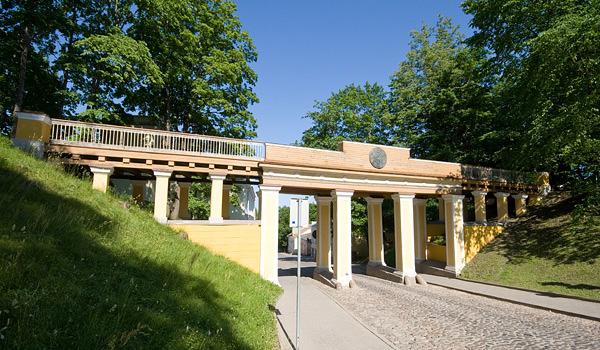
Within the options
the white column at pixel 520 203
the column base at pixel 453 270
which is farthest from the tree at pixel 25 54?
the white column at pixel 520 203

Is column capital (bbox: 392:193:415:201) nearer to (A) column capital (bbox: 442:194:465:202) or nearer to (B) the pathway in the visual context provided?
(A) column capital (bbox: 442:194:465:202)

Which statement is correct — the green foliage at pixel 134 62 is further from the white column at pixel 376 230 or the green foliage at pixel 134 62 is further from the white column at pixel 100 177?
the white column at pixel 376 230

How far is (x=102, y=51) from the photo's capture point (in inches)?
674

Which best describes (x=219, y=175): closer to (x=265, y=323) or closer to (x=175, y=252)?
(x=175, y=252)

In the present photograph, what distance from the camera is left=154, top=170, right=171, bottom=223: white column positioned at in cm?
1405

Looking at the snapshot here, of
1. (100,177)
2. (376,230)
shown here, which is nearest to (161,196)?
(100,177)

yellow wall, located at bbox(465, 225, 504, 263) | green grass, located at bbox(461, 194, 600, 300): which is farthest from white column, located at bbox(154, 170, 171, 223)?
yellow wall, located at bbox(465, 225, 504, 263)

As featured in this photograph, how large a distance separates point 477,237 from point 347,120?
14.1m

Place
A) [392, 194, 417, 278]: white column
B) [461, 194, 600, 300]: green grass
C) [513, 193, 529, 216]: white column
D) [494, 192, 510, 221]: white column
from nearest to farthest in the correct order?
[461, 194, 600, 300]: green grass
[392, 194, 417, 278]: white column
[494, 192, 510, 221]: white column
[513, 193, 529, 216]: white column

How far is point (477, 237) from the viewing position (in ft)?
69.4

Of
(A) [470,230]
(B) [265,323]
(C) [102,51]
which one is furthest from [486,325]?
(C) [102,51]

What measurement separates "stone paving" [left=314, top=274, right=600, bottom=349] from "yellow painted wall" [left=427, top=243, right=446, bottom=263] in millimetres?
7978

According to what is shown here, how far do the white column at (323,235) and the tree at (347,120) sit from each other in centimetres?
913

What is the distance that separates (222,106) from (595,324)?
20.0 metres
